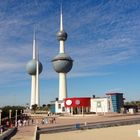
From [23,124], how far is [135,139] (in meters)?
22.4

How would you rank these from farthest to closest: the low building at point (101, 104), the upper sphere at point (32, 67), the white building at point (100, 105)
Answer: the upper sphere at point (32, 67), the white building at point (100, 105), the low building at point (101, 104)

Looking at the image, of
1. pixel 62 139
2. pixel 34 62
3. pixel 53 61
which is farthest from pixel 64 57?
pixel 62 139

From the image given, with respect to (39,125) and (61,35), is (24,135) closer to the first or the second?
(39,125)

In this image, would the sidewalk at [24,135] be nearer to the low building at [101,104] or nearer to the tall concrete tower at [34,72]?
the low building at [101,104]

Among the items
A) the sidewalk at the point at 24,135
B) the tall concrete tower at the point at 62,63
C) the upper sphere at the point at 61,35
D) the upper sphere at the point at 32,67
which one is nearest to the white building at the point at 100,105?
the tall concrete tower at the point at 62,63

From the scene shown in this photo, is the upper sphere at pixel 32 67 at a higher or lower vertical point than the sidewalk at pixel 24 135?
higher

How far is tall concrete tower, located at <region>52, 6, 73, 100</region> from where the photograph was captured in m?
130

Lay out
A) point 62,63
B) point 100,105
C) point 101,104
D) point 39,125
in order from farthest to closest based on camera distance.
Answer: point 62,63 < point 101,104 < point 100,105 < point 39,125

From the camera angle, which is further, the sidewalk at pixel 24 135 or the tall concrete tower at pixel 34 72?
the tall concrete tower at pixel 34 72

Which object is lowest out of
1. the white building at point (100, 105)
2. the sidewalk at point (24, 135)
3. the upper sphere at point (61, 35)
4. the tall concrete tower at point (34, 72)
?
the sidewalk at point (24, 135)

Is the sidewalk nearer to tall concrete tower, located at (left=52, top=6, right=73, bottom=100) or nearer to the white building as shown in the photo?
the white building

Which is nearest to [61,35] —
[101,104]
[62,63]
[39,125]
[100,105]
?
[62,63]

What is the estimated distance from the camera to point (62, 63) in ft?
425

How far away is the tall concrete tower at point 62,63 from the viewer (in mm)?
129750
